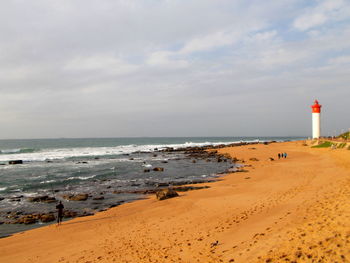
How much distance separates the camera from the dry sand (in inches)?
283

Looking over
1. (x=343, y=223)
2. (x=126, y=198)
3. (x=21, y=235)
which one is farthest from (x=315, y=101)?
(x=21, y=235)

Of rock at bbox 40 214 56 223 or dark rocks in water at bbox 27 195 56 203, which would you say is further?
dark rocks in water at bbox 27 195 56 203

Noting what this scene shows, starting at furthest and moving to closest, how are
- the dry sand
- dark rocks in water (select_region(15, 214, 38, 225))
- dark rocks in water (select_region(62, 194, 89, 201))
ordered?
dark rocks in water (select_region(62, 194, 89, 201)), dark rocks in water (select_region(15, 214, 38, 225)), the dry sand

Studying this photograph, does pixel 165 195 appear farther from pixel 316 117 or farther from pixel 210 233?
pixel 316 117

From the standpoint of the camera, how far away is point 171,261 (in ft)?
26.1

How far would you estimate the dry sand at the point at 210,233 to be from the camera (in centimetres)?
719

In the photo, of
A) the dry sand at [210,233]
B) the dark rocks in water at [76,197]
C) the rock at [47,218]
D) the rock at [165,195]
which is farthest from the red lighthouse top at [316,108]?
the rock at [47,218]

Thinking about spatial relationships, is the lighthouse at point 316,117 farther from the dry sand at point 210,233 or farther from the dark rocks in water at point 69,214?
the dark rocks in water at point 69,214

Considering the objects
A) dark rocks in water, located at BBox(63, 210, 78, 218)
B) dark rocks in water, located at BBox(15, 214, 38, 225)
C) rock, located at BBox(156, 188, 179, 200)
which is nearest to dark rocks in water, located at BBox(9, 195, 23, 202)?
dark rocks in water, located at BBox(15, 214, 38, 225)

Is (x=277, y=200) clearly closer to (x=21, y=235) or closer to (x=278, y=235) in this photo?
(x=278, y=235)

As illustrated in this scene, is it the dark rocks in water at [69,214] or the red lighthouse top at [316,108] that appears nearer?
the dark rocks in water at [69,214]

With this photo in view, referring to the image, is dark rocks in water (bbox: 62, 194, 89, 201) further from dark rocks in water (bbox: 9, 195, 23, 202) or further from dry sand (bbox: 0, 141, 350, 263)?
dry sand (bbox: 0, 141, 350, 263)

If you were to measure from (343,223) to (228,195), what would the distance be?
884cm

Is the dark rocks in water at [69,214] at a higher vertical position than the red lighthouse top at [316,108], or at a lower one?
lower
